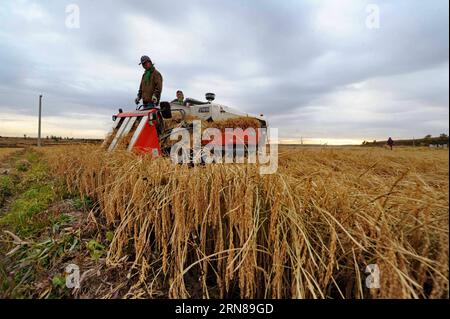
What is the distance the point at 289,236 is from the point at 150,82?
4353 millimetres

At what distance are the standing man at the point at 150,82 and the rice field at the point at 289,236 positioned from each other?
336 cm

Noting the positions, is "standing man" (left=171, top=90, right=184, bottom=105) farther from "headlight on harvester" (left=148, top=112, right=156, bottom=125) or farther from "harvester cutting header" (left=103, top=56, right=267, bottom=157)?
"headlight on harvester" (left=148, top=112, right=156, bottom=125)

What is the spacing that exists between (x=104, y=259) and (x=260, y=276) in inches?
37.0

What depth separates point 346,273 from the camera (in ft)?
3.53

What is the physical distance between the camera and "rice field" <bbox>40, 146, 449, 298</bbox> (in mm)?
925

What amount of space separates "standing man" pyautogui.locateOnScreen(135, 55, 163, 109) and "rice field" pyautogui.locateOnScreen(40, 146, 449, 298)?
3.36 metres

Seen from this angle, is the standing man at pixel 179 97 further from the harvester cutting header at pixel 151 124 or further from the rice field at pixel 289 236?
the rice field at pixel 289 236

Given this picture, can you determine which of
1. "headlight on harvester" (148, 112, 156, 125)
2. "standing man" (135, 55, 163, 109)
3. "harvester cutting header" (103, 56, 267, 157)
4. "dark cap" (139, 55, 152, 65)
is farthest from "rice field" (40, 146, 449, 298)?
"dark cap" (139, 55, 152, 65)

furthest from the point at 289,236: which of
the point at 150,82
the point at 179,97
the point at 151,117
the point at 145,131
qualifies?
the point at 179,97

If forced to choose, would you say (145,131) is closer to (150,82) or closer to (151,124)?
(151,124)

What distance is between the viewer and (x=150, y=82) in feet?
15.7

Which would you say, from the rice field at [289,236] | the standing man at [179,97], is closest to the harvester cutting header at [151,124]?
the standing man at [179,97]
